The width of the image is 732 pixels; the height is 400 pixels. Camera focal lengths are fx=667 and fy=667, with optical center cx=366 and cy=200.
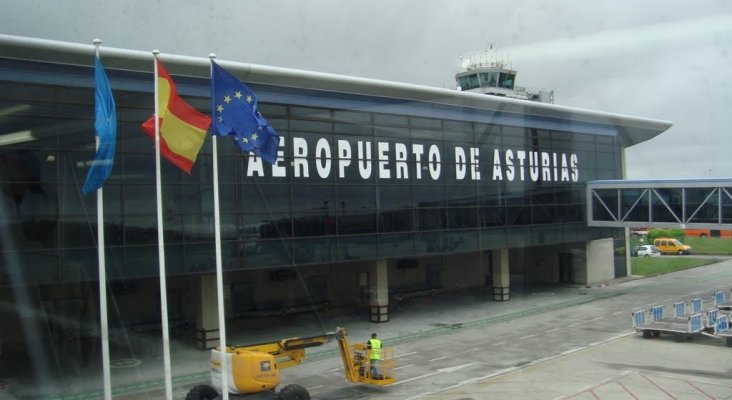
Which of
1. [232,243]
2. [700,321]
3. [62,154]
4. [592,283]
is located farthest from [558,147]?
[62,154]

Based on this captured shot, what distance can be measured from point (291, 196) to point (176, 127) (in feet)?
31.3

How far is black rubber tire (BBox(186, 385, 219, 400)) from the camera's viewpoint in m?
12.0

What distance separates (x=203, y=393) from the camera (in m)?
12.2

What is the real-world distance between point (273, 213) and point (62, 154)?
6.00 metres

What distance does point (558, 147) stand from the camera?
2906cm

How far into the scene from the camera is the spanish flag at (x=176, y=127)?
33.9 ft

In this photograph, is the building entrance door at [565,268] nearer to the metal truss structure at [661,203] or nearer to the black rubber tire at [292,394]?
the metal truss structure at [661,203]

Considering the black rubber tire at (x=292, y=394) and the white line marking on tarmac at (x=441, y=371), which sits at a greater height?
the black rubber tire at (x=292, y=394)

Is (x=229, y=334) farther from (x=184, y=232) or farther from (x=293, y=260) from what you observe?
(x=184, y=232)

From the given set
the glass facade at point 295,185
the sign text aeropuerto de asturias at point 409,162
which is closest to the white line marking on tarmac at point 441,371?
the glass facade at point 295,185

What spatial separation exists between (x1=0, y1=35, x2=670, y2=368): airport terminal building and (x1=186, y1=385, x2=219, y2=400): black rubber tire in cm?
531

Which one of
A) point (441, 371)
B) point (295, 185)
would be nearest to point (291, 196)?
point (295, 185)

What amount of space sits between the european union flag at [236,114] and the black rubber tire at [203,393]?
15.3ft

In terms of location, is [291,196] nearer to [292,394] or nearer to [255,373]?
[255,373]
